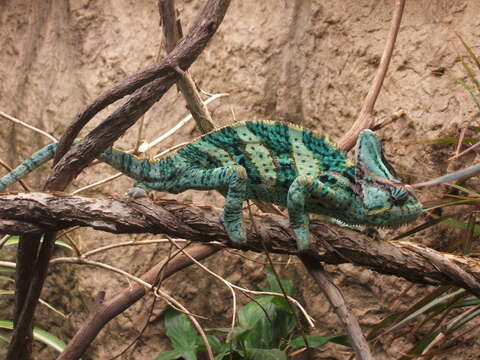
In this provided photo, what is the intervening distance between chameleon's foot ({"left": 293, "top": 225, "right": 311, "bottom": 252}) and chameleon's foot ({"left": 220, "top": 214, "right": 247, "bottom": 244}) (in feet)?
0.54

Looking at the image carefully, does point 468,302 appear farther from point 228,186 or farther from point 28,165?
point 28,165

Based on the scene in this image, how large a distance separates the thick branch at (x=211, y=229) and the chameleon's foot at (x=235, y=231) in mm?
19

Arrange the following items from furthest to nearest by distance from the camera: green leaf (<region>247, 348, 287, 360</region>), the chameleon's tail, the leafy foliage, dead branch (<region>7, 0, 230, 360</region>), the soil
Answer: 1. the soil
2. the leafy foliage
3. green leaf (<region>247, 348, 287, 360</region>)
4. the chameleon's tail
5. dead branch (<region>7, 0, 230, 360</region>)

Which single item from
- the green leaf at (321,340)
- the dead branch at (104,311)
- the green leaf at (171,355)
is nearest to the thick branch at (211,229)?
the dead branch at (104,311)

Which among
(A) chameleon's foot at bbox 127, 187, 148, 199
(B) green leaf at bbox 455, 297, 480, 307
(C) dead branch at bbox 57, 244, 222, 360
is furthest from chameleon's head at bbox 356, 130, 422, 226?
(A) chameleon's foot at bbox 127, 187, 148, 199

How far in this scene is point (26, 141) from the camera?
11.7 ft

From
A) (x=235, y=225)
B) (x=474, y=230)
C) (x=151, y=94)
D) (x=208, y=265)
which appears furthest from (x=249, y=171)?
(x=208, y=265)

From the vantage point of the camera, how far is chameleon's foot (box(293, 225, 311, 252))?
5.74 feet

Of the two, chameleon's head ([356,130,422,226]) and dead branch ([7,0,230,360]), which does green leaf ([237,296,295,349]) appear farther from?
dead branch ([7,0,230,360])

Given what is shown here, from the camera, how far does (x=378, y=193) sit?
1918mm

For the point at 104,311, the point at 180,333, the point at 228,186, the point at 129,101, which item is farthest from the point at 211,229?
the point at 180,333

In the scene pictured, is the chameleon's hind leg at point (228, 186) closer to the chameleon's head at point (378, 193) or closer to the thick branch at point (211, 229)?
the thick branch at point (211, 229)

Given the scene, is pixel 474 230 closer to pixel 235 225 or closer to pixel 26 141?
pixel 235 225

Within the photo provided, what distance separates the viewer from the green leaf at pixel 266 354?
2.45m
